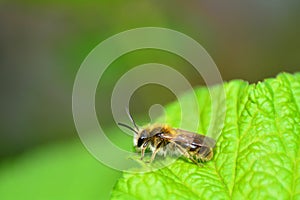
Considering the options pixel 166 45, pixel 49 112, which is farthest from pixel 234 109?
pixel 49 112

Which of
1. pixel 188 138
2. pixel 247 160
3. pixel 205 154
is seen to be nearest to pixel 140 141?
pixel 188 138

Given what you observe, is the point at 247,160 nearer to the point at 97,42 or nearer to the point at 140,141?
the point at 140,141

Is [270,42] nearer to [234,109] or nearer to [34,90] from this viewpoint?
[34,90]

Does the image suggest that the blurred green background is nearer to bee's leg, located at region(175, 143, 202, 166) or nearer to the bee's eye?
the bee's eye

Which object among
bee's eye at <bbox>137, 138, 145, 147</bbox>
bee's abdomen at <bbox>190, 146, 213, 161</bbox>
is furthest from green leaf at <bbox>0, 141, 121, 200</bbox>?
bee's abdomen at <bbox>190, 146, 213, 161</bbox>

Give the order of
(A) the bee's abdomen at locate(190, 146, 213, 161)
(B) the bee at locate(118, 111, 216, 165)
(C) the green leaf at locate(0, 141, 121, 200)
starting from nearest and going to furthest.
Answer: (A) the bee's abdomen at locate(190, 146, 213, 161)
(B) the bee at locate(118, 111, 216, 165)
(C) the green leaf at locate(0, 141, 121, 200)

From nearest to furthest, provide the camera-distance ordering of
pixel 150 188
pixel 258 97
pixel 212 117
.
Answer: pixel 150 188
pixel 258 97
pixel 212 117
